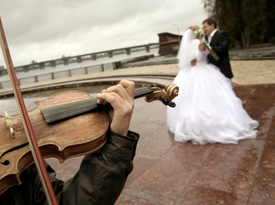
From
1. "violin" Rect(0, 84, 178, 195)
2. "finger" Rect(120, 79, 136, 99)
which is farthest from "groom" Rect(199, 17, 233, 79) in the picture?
"violin" Rect(0, 84, 178, 195)

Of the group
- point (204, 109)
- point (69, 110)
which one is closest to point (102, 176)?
point (69, 110)

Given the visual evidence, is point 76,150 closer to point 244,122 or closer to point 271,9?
point 244,122

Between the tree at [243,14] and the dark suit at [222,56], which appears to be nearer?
the dark suit at [222,56]

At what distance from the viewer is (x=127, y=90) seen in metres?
1.07

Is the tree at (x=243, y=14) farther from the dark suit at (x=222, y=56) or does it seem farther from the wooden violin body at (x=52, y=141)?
the wooden violin body at (x=52, y=141)

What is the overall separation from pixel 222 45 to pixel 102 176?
12.9 feet

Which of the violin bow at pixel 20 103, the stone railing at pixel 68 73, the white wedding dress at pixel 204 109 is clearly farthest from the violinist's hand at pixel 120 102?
the stone railing at pixel 68 73

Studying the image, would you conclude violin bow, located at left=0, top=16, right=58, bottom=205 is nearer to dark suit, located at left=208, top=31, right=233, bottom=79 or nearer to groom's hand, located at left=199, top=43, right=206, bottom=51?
groom's hand, located at left=199, top=43, right=206, bottom=51

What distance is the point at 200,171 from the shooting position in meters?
2.33

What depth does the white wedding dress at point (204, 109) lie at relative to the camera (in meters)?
3.06

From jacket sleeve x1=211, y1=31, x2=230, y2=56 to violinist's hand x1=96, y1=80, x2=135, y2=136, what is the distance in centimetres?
357

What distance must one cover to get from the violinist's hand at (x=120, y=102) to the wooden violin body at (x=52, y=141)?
0.08m

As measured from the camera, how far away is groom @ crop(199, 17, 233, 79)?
411cm

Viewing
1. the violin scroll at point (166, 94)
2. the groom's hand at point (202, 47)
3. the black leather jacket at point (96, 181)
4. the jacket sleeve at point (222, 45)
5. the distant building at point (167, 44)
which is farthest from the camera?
the distant building at point (167, 44)
